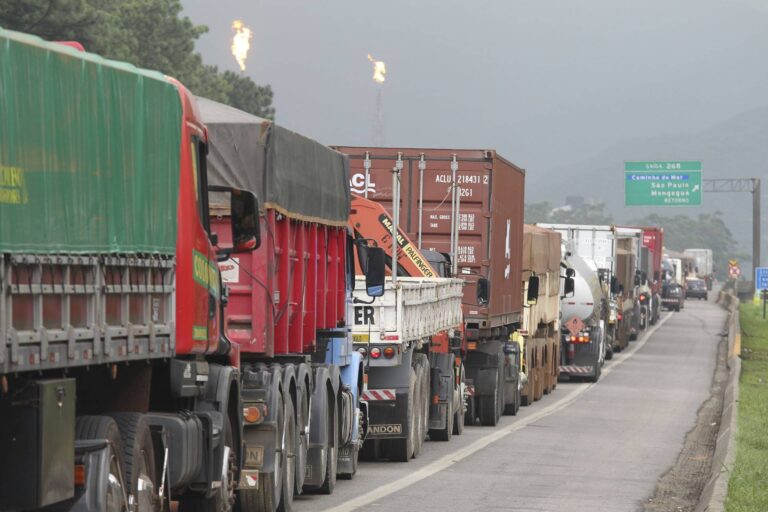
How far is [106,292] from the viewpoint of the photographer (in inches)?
347

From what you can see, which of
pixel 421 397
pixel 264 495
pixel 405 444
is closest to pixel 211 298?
pixel 264 495

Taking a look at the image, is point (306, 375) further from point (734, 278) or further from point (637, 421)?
point (734, 278)

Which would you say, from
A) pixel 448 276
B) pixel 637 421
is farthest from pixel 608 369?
pixel 448 276

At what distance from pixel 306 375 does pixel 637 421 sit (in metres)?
14.2

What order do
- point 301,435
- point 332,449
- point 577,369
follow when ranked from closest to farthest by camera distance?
point 301,435, point 332,449, point 577,369

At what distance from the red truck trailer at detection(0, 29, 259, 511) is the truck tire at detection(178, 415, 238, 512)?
0.02m

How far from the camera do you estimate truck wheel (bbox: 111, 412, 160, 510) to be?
9.33 meters

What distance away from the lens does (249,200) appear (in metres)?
11.8

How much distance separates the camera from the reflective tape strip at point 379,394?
1962 cm

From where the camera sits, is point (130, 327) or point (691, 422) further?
point (691, 422)

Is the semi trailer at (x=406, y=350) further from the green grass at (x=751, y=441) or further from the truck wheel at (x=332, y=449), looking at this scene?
the green grass at (x=751, y=441)

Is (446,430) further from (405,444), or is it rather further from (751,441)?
(751,441)

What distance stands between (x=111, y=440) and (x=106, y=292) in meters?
0.75

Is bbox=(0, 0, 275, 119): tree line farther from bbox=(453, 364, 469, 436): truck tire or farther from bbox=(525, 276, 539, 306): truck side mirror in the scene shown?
bbox=(453, 364, 469, 436): truck tire
